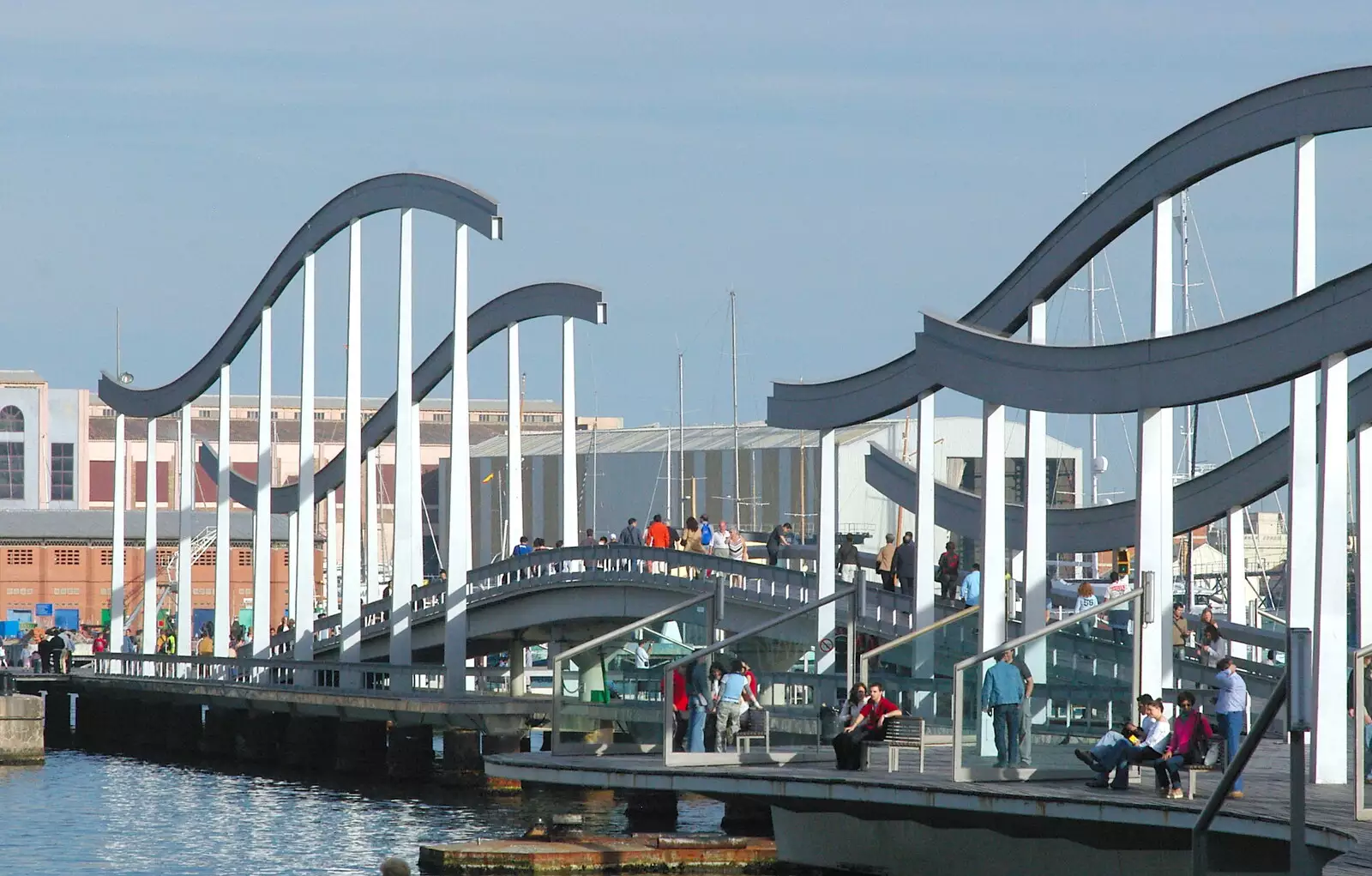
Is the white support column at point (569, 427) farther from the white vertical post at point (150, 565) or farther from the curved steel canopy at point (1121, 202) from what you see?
the white vertical post at point (150, 565)

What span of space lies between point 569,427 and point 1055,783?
2175cm

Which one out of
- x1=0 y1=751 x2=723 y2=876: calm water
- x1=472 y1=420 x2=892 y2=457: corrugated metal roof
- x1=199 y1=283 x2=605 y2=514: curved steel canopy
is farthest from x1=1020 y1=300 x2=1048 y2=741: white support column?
x1=472 y1=420 x2=892 y2=457: corrugated metal roof

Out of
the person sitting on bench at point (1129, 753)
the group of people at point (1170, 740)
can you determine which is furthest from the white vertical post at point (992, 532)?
the person sitting on bench at point (1129, 753)

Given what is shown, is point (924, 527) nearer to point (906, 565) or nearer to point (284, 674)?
point (906, 565)

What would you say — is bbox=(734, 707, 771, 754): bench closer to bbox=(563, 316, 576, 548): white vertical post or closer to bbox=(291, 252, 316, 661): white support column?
bbox=(563, 316, 576, 548): white vertical post

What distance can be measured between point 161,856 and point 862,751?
11.2 metres

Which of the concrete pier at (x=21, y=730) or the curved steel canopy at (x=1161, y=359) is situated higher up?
the curved steel canopy at (x=1161, y=359)

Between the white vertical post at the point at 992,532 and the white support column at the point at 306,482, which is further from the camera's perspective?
the white support column at the point at 306,482

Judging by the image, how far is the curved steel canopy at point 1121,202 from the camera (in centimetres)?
2403

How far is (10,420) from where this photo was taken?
12450cm

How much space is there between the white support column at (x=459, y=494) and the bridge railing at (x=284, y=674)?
0.75m

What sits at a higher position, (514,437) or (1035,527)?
(514,437)

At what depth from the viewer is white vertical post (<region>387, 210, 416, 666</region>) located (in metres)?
43.8

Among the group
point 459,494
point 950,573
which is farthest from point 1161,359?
point 459,494
